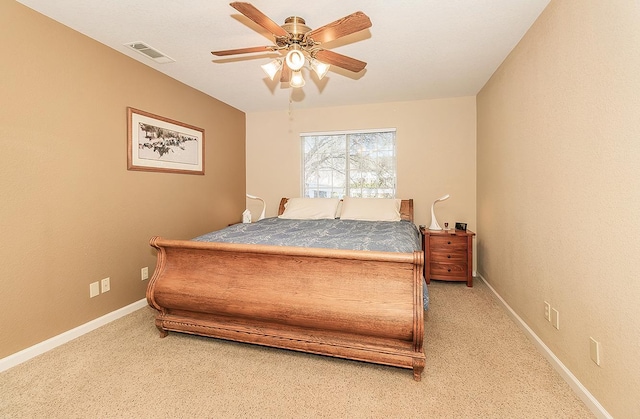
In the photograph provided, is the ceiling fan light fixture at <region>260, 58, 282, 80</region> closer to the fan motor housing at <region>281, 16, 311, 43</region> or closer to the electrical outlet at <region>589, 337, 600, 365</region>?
the fan motor housing at <region>281, 16, 311, 43</region>

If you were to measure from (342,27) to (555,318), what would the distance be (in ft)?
7.13

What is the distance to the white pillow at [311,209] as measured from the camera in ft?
12.5

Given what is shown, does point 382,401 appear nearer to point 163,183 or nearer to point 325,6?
point 325,6

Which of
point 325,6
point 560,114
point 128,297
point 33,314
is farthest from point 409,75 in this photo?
point 33,314

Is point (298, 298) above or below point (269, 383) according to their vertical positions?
above

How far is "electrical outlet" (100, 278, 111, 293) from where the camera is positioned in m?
2.51

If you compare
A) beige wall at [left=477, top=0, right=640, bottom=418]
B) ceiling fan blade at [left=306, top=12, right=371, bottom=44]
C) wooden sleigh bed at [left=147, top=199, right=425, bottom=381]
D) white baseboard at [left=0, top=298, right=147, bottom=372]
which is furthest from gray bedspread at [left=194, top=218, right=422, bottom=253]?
ceiling fan blade at [left=306, top=12, right=371, bottom=44]

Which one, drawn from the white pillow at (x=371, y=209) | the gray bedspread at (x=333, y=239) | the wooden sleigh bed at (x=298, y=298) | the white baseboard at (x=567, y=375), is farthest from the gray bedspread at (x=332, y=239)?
the white baseboard at (x=567, y=375)

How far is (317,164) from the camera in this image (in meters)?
4.42

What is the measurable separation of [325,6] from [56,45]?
1951 millimetres

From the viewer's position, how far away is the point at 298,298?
1.85m

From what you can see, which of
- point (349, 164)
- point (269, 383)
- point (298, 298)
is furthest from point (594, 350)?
point (349, 164)

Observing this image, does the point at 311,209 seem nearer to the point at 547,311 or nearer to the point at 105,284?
the point at 105,284

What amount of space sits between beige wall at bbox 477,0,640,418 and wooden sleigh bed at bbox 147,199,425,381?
0.82 meters
